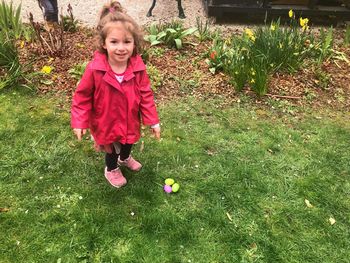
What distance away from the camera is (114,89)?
96.9 inches

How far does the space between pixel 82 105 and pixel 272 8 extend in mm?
4321

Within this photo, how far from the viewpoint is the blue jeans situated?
190 inches

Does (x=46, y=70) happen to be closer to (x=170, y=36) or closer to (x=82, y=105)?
(x=170, y=36)

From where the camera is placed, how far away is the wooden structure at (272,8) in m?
5.70

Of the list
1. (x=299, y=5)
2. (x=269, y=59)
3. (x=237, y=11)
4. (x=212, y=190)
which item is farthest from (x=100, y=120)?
(x=299, y=5)

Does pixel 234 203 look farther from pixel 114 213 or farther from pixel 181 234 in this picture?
pixel 114 213

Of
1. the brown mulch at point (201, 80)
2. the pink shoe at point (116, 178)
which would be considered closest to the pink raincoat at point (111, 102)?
the pink shoe at point (116, 178)

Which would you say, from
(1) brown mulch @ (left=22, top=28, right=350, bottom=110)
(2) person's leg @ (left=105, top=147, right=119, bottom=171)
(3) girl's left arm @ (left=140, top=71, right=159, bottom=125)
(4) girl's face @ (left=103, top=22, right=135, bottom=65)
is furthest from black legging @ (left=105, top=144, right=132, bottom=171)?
(1) brown mulch @ (left=22, top=28, right=350, bottom=110)

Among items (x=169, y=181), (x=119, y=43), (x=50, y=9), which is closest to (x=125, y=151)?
(x=169, y=181)

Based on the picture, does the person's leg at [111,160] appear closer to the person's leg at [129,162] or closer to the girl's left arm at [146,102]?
the person's leg at [129,162]

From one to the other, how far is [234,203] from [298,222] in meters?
0.52

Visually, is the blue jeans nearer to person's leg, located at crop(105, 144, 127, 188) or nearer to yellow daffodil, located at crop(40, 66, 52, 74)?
yellow daffodil, located at crop(40, 66, 52, 74)

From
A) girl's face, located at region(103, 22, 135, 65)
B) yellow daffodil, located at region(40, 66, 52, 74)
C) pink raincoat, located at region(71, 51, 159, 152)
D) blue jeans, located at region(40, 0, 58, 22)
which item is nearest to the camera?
girl's face, located at region(103, 22, 135, 65)

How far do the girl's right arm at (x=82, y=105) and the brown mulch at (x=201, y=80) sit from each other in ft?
5.06
